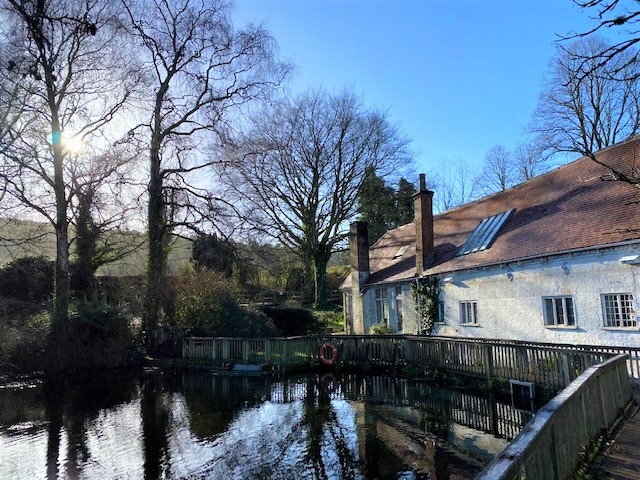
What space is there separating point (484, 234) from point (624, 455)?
14039 mm

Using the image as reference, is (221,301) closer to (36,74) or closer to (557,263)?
(557,263)

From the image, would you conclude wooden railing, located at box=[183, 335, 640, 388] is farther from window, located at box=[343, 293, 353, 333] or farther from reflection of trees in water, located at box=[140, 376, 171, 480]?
window, located at box=[343, 293, 353, 333]

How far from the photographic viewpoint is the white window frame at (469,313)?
17.5 m

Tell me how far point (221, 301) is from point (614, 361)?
55.9 feet

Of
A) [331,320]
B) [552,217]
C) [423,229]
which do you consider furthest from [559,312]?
[331,320]

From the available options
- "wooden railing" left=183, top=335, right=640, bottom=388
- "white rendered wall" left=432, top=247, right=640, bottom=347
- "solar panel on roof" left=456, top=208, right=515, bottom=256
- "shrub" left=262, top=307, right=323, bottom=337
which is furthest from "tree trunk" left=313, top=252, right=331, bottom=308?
"white rendered wall" left=432, top=247, right=640, bottom=347

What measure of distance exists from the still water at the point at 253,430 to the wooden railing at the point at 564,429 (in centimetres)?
235

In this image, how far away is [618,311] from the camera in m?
12.5

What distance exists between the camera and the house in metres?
12.6

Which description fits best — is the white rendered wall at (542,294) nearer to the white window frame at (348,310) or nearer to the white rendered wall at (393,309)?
the white rendered wall at (393,309)

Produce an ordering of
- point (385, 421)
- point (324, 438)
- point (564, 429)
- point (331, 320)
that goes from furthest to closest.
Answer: point (331, 320) → point (385, 421) → point (324, 438) → point (564, 429)

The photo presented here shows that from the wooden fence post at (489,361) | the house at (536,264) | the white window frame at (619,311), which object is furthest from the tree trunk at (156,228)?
the white window frame at (619,311)

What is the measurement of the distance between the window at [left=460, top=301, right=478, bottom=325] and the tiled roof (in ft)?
4.82

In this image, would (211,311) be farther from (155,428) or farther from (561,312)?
(561,312)
